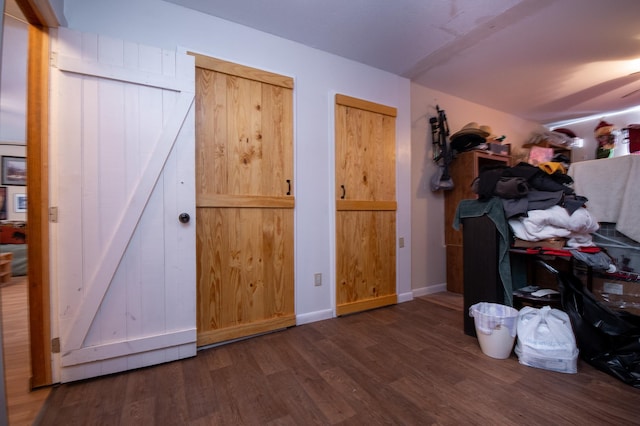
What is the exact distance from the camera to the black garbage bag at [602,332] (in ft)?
4.65

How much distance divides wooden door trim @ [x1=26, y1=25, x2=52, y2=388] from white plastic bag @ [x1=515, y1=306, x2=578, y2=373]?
2851 millimetres

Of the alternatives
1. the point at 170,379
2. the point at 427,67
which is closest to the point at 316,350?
the point at 170,379

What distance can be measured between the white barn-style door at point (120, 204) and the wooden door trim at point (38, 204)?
0.12 feet

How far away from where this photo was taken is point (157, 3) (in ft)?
5.79

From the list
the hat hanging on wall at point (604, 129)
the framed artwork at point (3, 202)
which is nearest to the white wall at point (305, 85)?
the hat hanging on wall at point (604, 129)

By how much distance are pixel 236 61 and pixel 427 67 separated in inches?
78.3

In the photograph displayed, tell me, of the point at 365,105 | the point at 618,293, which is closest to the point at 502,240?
the point at 618,293

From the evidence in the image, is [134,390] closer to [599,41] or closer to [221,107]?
[221,107]

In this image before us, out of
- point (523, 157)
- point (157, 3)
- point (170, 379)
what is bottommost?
point (170, 379)

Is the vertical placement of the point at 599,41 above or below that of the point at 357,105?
above

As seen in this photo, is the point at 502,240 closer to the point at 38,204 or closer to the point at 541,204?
the point at 541,204

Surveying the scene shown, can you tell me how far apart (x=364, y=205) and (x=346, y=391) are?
1.61 metres

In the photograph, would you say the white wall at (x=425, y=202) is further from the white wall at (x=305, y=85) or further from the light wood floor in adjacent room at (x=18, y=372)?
the light wood floor in adjacent room at (x=18, y=372)

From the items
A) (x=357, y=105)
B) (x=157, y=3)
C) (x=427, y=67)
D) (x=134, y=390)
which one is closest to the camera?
(x=134, y=390)
